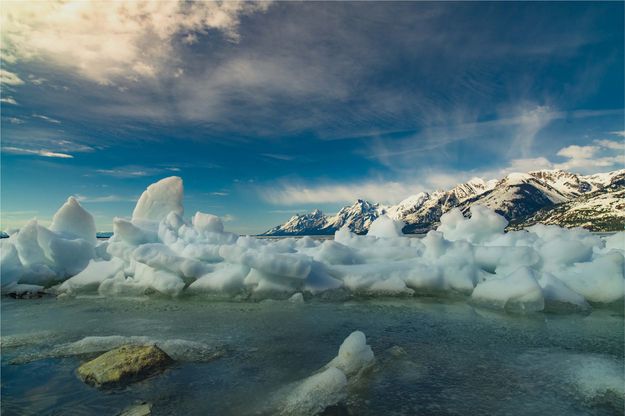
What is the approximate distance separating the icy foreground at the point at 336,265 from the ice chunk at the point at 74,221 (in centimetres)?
121

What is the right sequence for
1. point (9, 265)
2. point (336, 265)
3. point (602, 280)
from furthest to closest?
point (9, 265), point (336, 265), point (602, 280)

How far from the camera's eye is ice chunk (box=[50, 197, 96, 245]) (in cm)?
2219

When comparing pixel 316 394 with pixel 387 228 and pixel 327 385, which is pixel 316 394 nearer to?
pixel 327 385

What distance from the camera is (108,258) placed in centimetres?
2142

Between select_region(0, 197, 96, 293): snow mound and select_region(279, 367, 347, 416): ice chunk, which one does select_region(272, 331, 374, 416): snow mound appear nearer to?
select_region(279, 367, 347, 416): ice chunk

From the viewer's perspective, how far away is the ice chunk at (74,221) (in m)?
22.2

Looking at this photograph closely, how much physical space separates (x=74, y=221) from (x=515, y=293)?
2383 cm

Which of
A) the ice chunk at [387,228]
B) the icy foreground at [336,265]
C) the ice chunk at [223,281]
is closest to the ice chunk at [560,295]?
the icy foreground at [336,265]

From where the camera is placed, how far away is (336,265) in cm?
1627

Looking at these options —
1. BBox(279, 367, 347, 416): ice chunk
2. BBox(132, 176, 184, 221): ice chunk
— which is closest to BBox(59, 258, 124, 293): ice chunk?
BBox(132, 176, 184, 221): ice chunk

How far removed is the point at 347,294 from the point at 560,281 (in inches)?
289

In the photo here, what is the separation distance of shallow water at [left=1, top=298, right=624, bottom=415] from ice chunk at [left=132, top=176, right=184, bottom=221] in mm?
11331

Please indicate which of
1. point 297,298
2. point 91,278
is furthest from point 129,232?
point 297,298

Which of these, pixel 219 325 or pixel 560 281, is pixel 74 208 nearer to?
pixel 219 325
